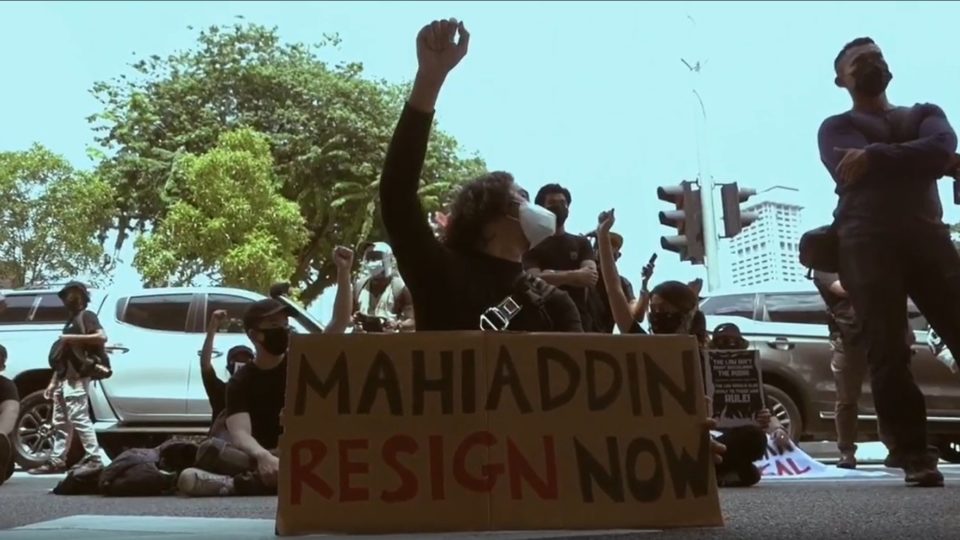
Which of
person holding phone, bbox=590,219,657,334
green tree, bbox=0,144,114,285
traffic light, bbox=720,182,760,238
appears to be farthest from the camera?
green tree, bbox=0,144,114,285

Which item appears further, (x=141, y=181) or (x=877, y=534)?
(x=141, y=181)

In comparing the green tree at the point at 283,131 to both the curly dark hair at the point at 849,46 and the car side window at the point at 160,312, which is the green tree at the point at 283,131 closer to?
the car side window at the point at 160,312

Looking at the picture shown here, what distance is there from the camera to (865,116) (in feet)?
16.2

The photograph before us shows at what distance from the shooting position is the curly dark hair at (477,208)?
11.9 ft

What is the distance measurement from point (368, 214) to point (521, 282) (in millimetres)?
25261

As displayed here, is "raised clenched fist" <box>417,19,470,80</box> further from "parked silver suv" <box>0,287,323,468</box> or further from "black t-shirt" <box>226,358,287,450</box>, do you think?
"parked silver suv" <box>0,287,323,468</box>

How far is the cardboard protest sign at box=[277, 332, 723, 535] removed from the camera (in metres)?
3.18

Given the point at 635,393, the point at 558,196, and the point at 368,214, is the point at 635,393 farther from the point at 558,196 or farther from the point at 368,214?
the point at 368,214

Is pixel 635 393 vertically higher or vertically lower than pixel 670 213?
lower

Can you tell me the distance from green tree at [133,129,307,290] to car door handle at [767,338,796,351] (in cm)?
1834

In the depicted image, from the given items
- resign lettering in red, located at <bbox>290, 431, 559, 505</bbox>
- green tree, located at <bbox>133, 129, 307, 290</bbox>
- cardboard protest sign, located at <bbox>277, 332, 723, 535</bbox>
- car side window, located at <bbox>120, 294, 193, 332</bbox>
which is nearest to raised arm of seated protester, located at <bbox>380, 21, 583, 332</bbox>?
cardboard protest sign, located at <bbox>277, 332, 723, 535</bbox>

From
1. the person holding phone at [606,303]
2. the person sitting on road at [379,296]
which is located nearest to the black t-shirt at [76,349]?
the person sitting on road at [379,296]

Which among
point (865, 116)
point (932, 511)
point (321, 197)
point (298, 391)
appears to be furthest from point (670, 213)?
point (321, 197)

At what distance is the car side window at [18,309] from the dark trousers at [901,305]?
7945 mm
